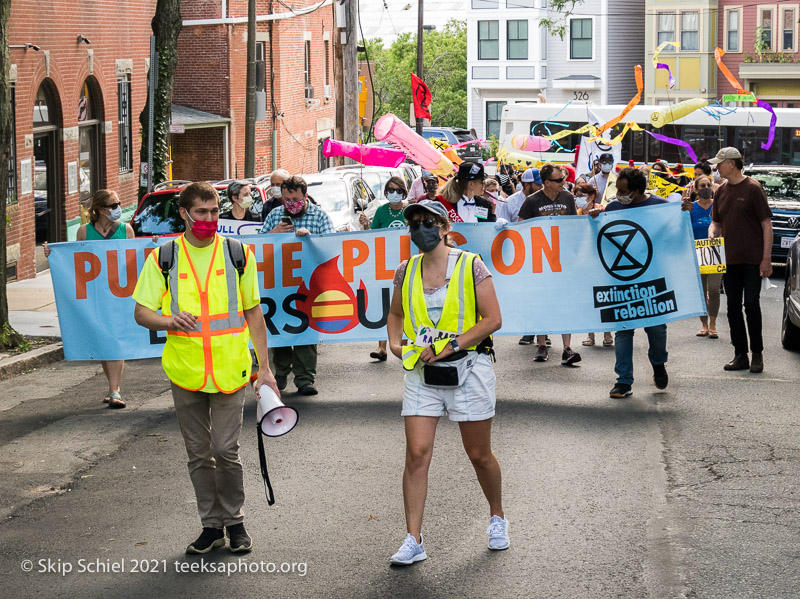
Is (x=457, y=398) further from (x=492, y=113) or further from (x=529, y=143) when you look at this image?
(x=492, y=113)

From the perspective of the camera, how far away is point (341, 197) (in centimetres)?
1823

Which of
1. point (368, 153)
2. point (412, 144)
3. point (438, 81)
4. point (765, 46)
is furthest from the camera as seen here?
point (438, 81)

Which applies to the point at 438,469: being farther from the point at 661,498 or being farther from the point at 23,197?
the point at 23,197

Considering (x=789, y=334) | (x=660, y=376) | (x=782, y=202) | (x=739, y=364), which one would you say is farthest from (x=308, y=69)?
(x=660, y=376)

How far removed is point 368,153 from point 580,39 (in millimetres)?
39587

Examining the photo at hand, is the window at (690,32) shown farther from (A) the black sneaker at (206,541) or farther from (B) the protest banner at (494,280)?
(A) the black sneaker at (206,541)

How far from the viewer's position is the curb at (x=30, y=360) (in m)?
12.5

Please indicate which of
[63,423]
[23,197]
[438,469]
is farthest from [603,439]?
[23,197]

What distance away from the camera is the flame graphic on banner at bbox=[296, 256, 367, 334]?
1102 cm

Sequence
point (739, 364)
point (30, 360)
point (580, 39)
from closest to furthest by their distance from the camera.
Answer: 1. point (739, 364)
2. point (30, 360)
3. point (580, 39)

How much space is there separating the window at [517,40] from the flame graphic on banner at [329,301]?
53561 mm

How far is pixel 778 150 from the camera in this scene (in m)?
34.2

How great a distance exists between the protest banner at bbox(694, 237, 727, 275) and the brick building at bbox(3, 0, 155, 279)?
1155cm

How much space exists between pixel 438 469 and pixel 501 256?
3422 millimetres
